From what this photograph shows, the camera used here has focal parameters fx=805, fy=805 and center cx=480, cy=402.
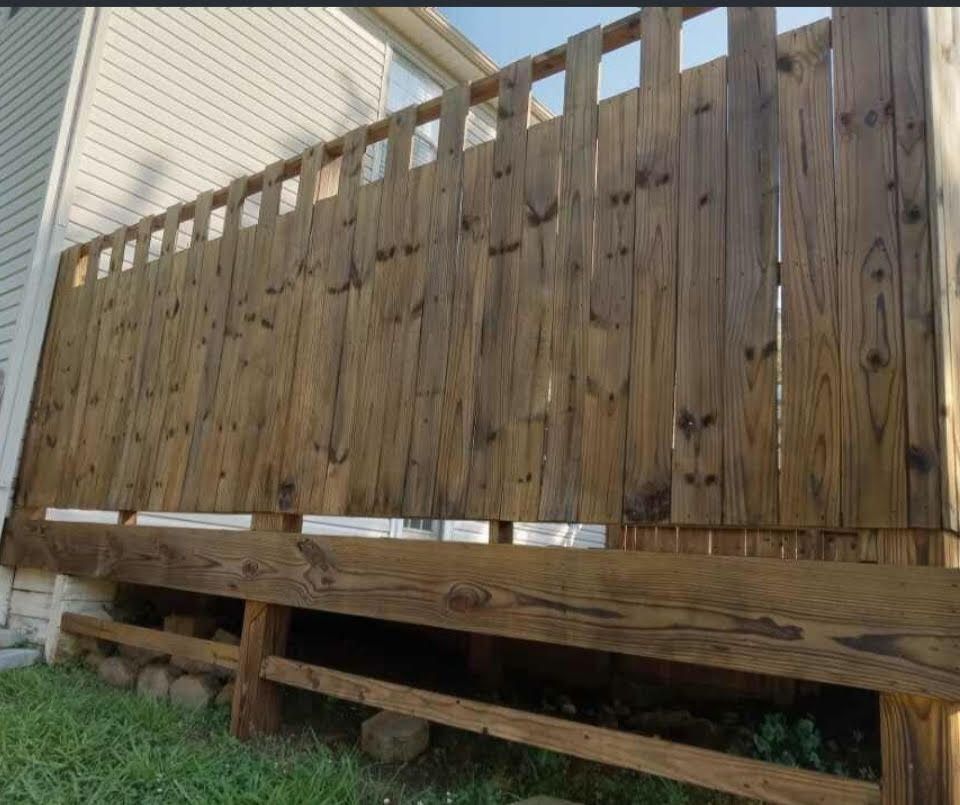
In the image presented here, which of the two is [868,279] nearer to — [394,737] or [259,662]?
[394,737]

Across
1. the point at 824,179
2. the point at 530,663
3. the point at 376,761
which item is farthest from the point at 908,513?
the point at 530,663

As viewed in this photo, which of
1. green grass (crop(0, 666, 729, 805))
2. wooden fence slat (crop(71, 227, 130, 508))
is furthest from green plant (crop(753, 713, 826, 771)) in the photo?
wooden fence slat (crop(71, 227, 130, 508))

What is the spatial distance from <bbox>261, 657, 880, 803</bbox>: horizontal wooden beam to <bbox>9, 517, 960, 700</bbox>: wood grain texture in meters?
0.19

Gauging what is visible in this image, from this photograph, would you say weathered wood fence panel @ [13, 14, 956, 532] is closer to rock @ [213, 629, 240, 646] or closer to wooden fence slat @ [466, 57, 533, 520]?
wooden fence slat @ [466, 57, 533, 520]

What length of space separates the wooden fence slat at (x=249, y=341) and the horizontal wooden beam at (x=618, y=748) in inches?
33.2

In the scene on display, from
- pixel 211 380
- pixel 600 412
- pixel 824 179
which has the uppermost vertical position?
pixel 824 179

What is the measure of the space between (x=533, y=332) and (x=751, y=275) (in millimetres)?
601

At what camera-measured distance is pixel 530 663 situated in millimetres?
3129

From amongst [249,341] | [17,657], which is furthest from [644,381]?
[17,657]

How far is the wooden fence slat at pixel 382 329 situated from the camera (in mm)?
2457

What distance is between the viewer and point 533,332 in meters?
2.17

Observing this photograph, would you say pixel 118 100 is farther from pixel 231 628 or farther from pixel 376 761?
pixel 376 761

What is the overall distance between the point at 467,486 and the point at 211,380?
1.42 m

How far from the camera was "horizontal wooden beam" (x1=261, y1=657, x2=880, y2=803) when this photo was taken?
154 cm
